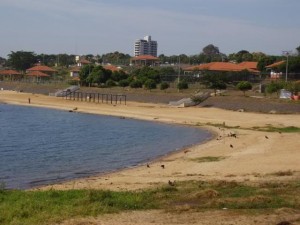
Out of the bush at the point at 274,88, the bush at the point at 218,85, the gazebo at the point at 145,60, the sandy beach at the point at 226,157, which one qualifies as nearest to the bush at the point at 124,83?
the bush at the point at 218,85

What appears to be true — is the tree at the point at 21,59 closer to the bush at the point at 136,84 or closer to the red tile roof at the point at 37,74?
the red tile roof at the point at 37,74

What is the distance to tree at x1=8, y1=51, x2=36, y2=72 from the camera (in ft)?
568

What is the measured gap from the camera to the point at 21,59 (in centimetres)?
17325

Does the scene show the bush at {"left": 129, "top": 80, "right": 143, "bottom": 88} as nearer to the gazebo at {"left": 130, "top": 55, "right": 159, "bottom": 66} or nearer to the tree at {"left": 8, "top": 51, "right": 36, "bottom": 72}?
Result: the gazebo at {"left": 130, "top": 55, "right": 159, "bottom": 66}

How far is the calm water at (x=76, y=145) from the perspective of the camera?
26.8 m

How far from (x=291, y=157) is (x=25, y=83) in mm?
110124

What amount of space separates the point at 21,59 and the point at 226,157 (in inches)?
5977

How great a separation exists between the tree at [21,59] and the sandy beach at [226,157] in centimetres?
11712

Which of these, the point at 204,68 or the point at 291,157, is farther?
the point at 204,68

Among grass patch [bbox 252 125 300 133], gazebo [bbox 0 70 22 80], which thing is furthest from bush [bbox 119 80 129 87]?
gazebo [bbox 0 70 22 80]

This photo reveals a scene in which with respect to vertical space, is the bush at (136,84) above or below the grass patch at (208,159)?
above

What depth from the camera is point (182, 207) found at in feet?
44.4

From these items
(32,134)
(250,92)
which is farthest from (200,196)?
(250,92)

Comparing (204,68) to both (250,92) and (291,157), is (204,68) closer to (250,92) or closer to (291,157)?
(250,92)
